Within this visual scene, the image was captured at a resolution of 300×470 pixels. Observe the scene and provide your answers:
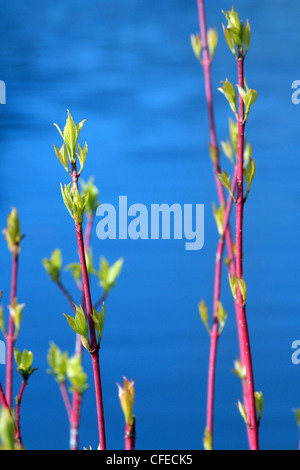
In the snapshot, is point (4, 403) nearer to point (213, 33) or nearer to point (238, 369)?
point (238, 369)

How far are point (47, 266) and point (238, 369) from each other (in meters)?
0.18

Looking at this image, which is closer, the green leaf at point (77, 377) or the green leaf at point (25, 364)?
the green leaf at point (77, 377)

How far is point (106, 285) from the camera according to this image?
35 centimetres

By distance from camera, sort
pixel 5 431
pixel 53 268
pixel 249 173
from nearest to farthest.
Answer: pixel 5 431 < pixel 249 173 < pixel 53 268

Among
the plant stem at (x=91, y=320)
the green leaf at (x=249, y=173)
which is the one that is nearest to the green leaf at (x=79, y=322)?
the plant stem at (x=91, y=320)

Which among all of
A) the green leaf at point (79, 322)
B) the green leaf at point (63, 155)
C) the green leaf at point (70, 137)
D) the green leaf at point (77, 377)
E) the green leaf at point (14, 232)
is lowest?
the green leaf at point (77, 377)

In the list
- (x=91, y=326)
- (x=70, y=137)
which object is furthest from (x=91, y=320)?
(x=70, y=137)

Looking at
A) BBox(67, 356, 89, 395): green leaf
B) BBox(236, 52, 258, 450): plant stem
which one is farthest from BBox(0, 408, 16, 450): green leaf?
BBox(236, 52, 258, 450): plant stem

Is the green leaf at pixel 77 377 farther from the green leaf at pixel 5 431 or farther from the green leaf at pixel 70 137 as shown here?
the green leaf at pixel 70 137

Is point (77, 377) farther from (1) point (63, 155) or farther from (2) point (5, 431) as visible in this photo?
(1) point (63, 155)

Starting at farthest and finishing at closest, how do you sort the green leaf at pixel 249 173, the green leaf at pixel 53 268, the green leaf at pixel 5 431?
the green leaf at pixel 53 268 < the green leaf at pixel 249 173 < the green leaf at pixel 5 431
